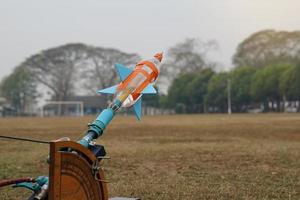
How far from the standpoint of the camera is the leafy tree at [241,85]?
80438 mm

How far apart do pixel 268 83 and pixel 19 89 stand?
4955 centimetres

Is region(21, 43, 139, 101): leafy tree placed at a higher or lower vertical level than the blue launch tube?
higher

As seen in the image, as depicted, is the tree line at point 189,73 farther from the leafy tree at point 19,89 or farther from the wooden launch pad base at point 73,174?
the wooden launch pad base at point 73,174

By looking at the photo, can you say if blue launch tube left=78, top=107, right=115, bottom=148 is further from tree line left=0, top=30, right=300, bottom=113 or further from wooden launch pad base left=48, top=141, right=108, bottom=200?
tree line left=0, top=30, right=300, bottom=113

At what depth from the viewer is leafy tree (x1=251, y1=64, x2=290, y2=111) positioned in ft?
241

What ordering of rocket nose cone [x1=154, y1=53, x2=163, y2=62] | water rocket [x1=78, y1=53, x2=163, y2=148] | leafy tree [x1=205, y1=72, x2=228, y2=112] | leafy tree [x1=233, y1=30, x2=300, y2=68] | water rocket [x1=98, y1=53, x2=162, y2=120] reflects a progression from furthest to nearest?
leafy tree [x1=233, y1=30, x2=300, y2=68], leafy tree [x1=205, y1=72, x2=228, y2=112], rocket nose cone [x1=154, y1=53, x2=163, y2=62], water rocket [x1=98, y1=53, x2=162, y2=120], water rocket [x1=78, y1=53, x2=163, y2=148]

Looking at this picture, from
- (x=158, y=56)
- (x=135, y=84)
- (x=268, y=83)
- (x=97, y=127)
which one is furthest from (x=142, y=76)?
(x=268, y=83)

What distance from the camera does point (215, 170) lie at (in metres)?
9.16

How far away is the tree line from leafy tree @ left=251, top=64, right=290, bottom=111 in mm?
138

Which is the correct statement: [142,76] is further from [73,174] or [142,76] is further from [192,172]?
[192,172]

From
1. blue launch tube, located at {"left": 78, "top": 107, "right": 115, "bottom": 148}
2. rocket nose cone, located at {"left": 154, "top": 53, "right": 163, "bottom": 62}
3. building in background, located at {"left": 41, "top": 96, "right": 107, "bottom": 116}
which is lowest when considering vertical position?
blue launch tube, located at {"left": 78, "top": 107, "right": 115, "bottom": 148}

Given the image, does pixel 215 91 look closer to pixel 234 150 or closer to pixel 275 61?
pixel 275 61

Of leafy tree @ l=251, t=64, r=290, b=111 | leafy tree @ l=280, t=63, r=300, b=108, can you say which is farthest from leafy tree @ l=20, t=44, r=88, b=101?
leafy tree @ l=280, t=63, r=300, b=108

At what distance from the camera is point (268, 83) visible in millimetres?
73438
